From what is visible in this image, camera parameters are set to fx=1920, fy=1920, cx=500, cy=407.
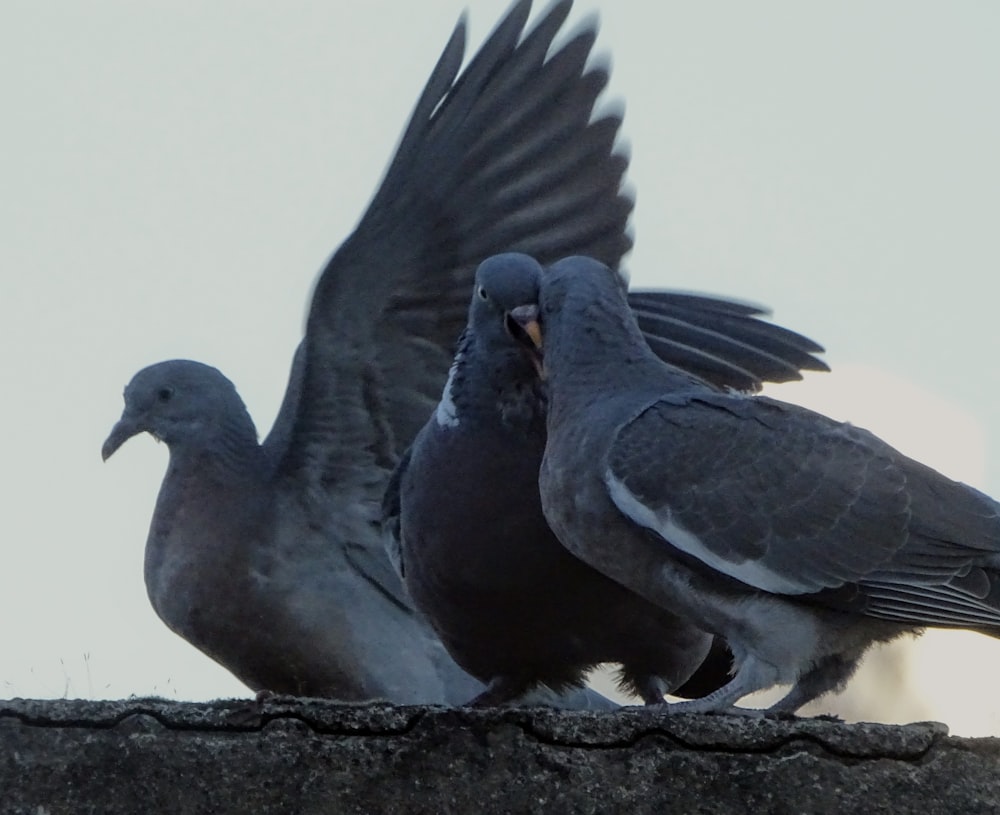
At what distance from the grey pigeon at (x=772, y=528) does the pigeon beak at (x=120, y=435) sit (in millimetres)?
2853

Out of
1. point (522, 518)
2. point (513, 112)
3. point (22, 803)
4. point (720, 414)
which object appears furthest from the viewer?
point (513, 112)

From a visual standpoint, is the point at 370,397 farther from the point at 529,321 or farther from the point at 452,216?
the point at 529,321

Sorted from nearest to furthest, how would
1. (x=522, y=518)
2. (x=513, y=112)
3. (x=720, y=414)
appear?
(x=720, y=414), (x=522, y=518), (x=513, y=112)

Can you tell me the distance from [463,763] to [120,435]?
4.28 m

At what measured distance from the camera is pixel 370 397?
7035 millimetres

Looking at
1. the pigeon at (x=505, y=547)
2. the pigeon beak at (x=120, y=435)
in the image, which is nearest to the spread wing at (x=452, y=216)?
the pigeon beak at (x=120, y=435)

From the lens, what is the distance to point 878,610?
426 cm

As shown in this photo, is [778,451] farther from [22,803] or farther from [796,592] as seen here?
[22,803]

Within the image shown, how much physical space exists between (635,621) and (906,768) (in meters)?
2.33

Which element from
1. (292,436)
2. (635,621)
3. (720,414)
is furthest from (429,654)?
(720,414)

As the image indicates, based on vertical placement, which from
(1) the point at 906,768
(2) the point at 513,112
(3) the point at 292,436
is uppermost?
(2) the point at 513,112

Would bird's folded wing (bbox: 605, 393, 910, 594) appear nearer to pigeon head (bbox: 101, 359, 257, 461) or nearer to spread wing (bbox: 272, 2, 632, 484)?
spread wing (bbox: 272, 2, 632, 484)

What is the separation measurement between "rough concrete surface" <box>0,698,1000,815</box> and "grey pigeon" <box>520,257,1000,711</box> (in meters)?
1.05

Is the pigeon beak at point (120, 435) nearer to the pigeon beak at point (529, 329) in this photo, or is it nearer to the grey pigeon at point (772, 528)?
the pigeon beak at point (529, 329)
